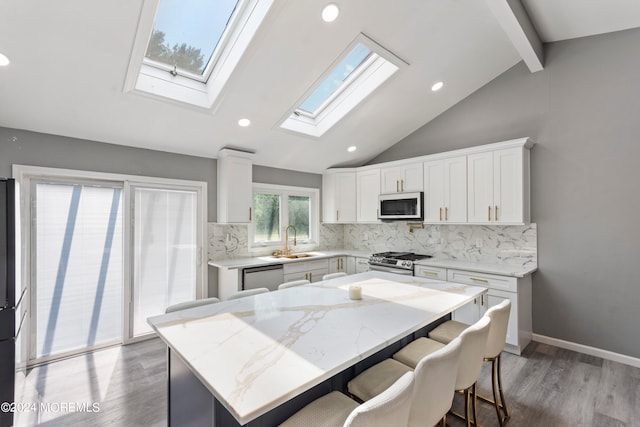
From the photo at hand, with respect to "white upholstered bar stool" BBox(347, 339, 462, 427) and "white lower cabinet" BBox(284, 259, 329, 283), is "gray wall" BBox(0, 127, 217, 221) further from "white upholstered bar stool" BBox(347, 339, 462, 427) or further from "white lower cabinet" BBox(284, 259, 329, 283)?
"white upholstered bar stool" BBox(347, 339, 462, 427)

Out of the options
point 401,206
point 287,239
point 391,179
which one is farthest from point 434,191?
point 287,239

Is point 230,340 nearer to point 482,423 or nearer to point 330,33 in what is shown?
point 482,423

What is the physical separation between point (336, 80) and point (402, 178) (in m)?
1.69

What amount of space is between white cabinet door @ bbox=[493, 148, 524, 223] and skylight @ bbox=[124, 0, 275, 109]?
9.60 ft

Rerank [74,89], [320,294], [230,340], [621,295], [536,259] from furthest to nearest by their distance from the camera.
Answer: [536,259]
[621,295]
[74,89]
[320,294]
[230,340]

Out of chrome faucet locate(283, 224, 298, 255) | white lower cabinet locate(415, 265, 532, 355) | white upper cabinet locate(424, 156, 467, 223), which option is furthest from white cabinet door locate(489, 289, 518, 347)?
chrome faucet locate(283, 224, 298, 255)

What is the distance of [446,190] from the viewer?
3912mm

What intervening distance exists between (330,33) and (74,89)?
→ 2.21 m

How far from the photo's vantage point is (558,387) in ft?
8.30

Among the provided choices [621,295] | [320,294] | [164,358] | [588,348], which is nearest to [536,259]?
[621,295]

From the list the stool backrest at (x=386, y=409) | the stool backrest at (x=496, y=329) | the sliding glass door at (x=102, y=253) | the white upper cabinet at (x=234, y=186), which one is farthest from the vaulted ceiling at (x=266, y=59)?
the stool backrest at (x=386, y=409)

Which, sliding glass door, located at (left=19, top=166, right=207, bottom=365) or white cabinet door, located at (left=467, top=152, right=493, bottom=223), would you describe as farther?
white cabinet door, located at (left=467, top=152, right=493, bottom=223)

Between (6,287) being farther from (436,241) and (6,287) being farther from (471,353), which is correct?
(436,241)

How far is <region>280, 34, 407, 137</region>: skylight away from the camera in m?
3.11
